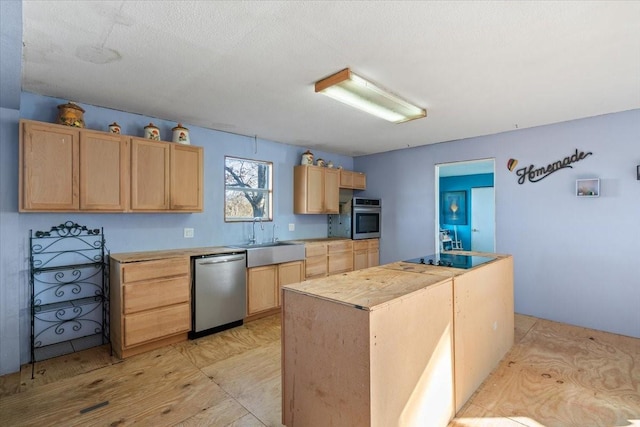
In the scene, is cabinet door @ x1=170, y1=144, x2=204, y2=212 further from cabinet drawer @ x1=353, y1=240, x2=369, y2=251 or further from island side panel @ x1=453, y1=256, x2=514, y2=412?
island side panel @ x1=453, y1=256, x2=514, y2=412

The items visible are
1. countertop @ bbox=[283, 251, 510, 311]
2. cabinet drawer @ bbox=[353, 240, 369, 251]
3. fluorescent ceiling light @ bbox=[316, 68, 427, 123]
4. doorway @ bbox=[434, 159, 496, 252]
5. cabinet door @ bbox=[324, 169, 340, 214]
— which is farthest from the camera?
doorway @ bbox=[434, 159, 496, 252]

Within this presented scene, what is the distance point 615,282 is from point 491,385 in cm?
223

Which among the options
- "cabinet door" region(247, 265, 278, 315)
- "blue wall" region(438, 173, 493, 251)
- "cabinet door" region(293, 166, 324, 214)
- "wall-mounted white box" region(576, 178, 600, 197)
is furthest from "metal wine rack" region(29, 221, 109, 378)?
"blue wall" region(438, 173, 493, 251)

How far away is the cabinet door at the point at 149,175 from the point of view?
10.2 ft

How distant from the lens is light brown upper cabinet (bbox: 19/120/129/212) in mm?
2535

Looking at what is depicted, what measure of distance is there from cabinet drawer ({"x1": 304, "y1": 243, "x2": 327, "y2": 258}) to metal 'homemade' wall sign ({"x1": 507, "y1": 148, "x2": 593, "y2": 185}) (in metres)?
2.80

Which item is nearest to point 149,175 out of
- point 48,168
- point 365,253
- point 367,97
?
point 48,168

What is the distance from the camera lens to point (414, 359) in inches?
66.2

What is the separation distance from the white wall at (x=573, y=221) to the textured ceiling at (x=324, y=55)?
405 millimetres

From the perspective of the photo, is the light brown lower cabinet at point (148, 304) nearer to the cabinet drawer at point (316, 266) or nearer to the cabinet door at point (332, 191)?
the cabinet drawer at point (316, 266)

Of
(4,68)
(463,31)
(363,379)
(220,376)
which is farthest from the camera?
(220,376)

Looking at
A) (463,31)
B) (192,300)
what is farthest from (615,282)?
(192,300)

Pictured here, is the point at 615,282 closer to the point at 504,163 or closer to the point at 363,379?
the point at 504,163

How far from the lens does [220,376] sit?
8.44 ft
